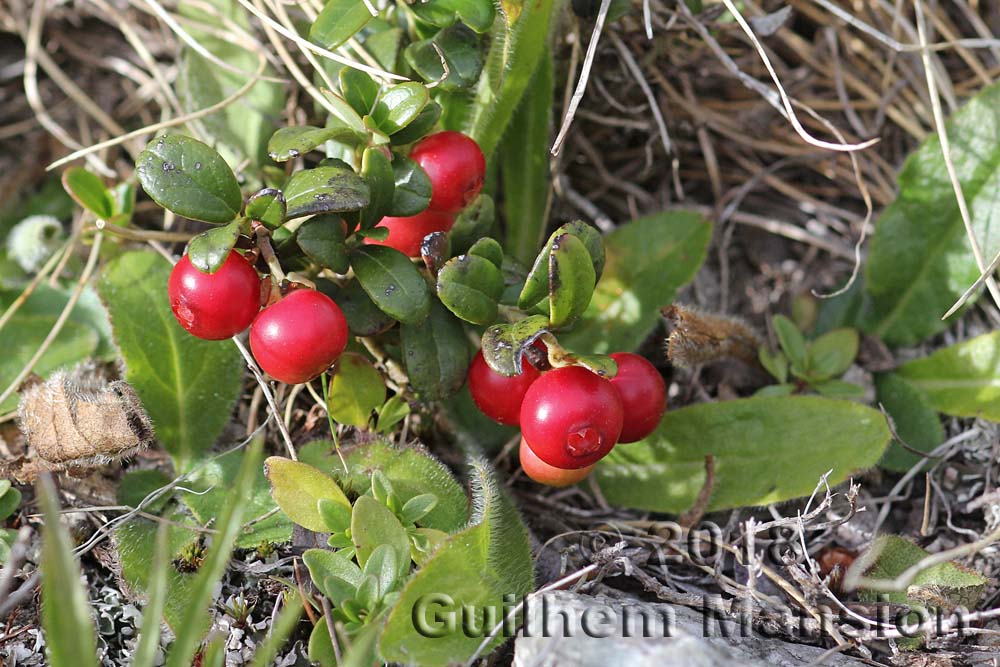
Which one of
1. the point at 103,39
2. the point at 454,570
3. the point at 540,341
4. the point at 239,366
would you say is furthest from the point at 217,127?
the point at 454,570

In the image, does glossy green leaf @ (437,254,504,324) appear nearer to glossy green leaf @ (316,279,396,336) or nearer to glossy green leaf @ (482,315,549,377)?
glossy green leaf @ (482,315,549,377)

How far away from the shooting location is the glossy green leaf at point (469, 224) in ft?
7.50

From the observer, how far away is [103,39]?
3598mm

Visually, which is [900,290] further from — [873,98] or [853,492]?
[853,492]

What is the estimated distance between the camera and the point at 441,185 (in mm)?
2150

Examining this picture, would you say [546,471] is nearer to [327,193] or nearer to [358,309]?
[358,309]

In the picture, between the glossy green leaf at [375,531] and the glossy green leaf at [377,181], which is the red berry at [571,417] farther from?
the glossy green leaf at [377,181]

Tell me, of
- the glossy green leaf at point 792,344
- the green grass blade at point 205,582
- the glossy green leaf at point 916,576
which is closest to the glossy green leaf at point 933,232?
the glossy green leaf at point 792,344

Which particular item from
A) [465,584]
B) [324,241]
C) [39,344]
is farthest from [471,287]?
[39,344]

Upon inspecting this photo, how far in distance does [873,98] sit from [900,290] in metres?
0.80

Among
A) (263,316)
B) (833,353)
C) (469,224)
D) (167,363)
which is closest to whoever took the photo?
(263,316)

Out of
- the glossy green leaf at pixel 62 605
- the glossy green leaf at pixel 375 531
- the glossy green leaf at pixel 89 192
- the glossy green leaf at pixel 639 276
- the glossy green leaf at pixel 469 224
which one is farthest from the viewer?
the glossy green leaf at pixel 639 276

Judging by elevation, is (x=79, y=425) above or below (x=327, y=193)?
below

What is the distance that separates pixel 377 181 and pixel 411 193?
10cm
